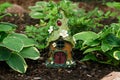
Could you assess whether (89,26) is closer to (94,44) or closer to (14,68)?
(94,44)

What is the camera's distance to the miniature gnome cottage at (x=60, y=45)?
15.9ft

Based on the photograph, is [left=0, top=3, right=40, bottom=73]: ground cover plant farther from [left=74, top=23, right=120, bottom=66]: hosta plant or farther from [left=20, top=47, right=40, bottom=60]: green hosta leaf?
[left=74, top=23, right=120, bottom=66]: hosta plant

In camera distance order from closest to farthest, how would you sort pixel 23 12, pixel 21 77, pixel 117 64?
pixel 21 77
pixel 117 64
pixel 23 12

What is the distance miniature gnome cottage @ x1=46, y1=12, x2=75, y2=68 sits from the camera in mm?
4852

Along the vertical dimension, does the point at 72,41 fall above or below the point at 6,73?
above

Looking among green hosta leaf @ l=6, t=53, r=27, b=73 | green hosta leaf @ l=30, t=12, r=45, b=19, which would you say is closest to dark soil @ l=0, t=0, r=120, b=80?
green hosta leaf @ l=6, t=53, r=27, b=73

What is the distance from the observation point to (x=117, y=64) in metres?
5.09

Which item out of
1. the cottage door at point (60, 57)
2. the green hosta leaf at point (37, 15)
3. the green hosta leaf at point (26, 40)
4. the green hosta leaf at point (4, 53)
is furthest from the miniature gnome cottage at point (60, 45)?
the green hosta leaf at point (37, 15)

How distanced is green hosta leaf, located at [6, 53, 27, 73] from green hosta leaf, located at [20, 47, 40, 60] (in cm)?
12

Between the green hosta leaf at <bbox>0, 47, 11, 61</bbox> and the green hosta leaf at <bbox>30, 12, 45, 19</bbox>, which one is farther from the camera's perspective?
the green hosta leaf at <bbox>30, 12, 45, 19</bbox>

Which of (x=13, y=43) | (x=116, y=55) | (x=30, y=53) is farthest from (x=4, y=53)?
(x=116, y=55)

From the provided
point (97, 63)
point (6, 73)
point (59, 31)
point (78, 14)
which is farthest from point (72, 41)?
point (78, 14)

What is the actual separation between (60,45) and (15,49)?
537 millimetres

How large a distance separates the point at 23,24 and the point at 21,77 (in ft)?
6.41
